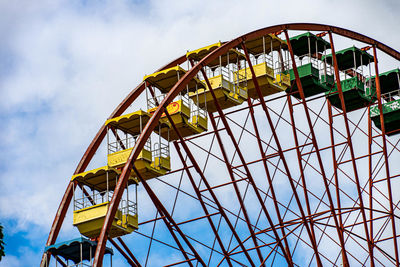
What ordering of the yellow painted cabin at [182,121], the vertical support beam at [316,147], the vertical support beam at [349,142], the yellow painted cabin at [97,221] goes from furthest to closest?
the vertical support beam at [349,142] → the vertical support beam at [316,147] → the yellow painted cabin at [182,121] → the yellow painted cabin at [97,221]

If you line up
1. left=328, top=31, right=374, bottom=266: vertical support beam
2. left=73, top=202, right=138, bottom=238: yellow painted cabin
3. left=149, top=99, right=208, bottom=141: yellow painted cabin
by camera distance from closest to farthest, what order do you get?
1. left=73, top=202, right=138, bottom=238: yellow painted cabin
2. left=149, top=99, right=208, bottom=141: yellow painted cabin
3. left=328, top=31, right=374, bottom=266: vertical support beam

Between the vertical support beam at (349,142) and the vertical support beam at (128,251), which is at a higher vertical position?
the vertical support beam at (349,142)

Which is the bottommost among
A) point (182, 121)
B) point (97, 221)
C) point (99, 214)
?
Result: point (97, 221)

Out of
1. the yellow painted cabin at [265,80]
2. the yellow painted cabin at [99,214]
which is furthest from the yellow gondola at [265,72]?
the yellow painted cabin at [99,214]

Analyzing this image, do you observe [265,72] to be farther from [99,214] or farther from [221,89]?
[99,214]

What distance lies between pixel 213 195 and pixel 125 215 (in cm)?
905

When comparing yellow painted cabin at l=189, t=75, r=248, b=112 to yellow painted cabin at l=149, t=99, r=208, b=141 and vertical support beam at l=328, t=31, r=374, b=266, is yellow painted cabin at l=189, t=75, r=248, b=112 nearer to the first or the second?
yellow painted cabin at l=149, t=99, r=208, b=141

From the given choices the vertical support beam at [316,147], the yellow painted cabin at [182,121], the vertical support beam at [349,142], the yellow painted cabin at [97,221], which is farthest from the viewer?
the vertical support beam at [349,142]

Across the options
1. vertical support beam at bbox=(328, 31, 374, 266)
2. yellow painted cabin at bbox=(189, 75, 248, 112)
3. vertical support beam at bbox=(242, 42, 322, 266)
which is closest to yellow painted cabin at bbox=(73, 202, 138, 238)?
yellow painted cabin at bbox=(189, 75, 248, 112)

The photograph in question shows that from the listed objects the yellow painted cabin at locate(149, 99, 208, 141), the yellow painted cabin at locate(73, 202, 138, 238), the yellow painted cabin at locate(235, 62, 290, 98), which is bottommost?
the yellow painted cabin at locate(73, 202, 138, 238)

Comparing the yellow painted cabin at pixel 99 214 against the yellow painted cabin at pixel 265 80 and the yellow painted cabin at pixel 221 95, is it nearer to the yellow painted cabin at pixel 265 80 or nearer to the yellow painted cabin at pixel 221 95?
the yellow painted cabin at pixel 221 95

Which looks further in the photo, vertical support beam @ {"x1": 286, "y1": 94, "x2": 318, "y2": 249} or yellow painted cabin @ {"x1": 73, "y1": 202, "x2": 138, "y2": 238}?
vertical support beam @ {"x1": 286, "y1": 94, "x2": 318, "y2": 249}

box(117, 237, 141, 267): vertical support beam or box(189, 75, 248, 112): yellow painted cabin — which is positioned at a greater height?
box(189, 75, 248, 112): yellow painted cabin

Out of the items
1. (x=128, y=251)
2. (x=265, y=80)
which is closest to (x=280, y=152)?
(x=265, y=80)
